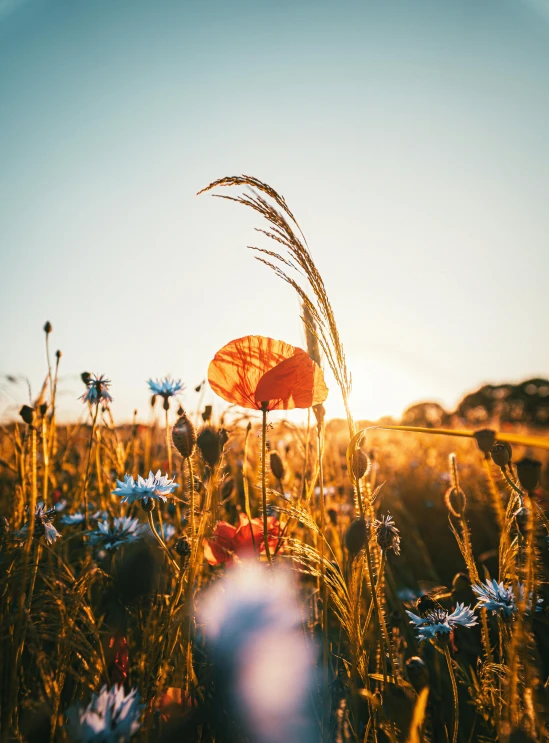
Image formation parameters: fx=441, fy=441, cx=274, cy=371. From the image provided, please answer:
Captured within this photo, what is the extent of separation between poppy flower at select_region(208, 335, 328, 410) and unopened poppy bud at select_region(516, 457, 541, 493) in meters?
0.48

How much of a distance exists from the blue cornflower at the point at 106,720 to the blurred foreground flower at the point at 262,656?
A: 17cm

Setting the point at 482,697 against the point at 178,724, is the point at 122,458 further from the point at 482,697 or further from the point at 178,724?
the point at 482,697

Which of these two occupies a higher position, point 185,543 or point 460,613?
point 185,543

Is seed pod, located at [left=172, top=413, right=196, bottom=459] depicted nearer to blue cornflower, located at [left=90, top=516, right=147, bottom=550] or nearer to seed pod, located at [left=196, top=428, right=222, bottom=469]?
seed pod, located at [left=196, top=428, right=222, bottom=469]

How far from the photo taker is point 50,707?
0.57 m

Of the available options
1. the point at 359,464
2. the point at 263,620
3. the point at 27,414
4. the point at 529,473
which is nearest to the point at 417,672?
the point at 263,620

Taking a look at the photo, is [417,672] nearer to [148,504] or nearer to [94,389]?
[148,504]

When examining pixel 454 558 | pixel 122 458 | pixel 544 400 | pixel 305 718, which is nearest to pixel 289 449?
pixel 454 558

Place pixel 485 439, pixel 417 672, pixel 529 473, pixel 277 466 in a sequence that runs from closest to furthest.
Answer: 1. pixel 485 439
2. pixel 529 473
3. pixel 417 672
4. pixel 277 466

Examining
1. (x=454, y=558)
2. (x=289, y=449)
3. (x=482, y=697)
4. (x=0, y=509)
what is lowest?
(x=454, y=558)

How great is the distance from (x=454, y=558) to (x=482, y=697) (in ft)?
3.94

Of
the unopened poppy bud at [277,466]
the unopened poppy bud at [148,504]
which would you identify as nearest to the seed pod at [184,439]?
the unopened poppy bud at [148,504]

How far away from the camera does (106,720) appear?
0.57 metres

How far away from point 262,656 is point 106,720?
251 mm
